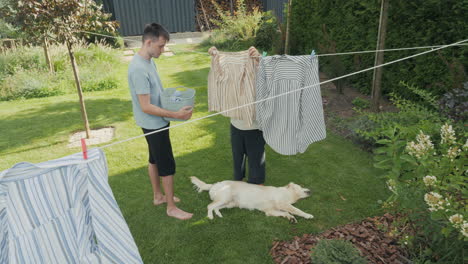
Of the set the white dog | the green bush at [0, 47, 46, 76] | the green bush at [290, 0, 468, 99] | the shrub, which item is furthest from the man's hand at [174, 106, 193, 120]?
the green bush at [0, 47, 46, 76]

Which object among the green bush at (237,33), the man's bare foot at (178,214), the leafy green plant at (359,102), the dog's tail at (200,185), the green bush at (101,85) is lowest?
the man's bare foot at (178,214)

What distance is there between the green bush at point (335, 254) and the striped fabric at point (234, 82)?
129cm

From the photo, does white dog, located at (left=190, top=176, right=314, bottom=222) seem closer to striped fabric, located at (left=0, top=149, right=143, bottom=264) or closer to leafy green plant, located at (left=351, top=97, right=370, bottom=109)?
striped fabric, located at (left=0, top=149, right=143, bottom=264)

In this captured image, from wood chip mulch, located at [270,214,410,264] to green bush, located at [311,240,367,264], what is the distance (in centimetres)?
16

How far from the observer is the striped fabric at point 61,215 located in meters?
1.63

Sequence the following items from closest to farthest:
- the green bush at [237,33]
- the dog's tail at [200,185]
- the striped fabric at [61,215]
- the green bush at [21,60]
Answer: the striped fabric at [61,215] < the dog's tail at [200,185] < the green bush at [21,60] < the green bush at [237,33]

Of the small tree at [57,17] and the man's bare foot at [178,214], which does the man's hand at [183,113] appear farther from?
the small tree at [57,17]

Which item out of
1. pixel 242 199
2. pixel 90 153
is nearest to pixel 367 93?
pixel 242 199

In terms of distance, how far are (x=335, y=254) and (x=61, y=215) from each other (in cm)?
180

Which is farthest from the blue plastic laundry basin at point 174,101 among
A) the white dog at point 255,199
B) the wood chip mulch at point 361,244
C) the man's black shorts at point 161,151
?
the wood chip mulch at point 361,244

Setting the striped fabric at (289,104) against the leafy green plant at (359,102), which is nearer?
the striped fabric at (289,104)

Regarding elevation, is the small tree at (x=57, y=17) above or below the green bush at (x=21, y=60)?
above

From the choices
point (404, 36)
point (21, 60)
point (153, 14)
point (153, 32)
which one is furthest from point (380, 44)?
point (153, 14)

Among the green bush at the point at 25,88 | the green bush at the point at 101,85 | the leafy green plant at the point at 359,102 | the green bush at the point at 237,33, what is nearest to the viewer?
the leafy green plant at the point at 359,102
